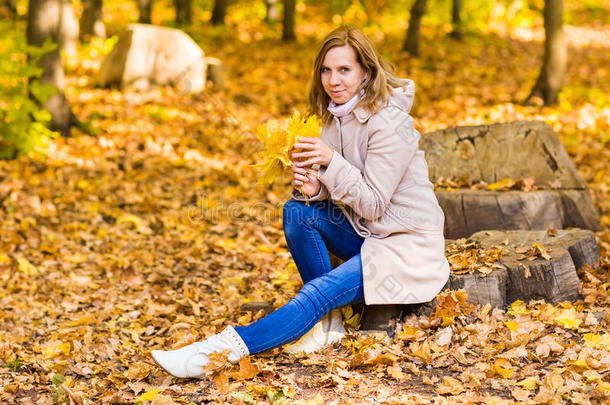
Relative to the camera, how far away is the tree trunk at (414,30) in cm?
1070

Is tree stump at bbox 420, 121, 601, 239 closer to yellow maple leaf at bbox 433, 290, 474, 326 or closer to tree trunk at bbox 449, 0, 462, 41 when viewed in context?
yellow maple leaf at bbox 433, 290, 474, 326

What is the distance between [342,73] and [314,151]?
46cm

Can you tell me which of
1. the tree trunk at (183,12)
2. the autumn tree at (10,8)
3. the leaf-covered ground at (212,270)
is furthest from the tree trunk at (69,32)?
the autumn tree at (10,8)

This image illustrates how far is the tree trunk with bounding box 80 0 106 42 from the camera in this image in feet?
38.7

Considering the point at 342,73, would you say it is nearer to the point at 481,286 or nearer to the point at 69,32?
the point at 481,286

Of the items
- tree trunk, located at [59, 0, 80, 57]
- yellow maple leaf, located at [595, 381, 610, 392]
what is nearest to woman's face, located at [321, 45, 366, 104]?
yellow maple leaf, located at [595, 381, 610, 392]

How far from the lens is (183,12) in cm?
1486

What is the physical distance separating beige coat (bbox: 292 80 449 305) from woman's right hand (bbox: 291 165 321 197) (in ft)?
0.14

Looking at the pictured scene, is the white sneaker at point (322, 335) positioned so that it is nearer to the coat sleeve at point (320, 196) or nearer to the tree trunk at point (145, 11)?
the coat sleeve at point (320, 196)

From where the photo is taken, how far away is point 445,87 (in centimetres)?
955

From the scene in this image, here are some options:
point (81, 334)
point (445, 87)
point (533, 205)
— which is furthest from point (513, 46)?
point (81, 334)

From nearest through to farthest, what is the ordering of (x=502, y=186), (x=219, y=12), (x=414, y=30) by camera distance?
(x=502, y=186), (x=414, y=30), (x=219, y=12)

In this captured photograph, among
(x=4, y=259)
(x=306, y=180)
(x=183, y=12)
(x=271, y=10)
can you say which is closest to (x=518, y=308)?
(x=306, y=180)

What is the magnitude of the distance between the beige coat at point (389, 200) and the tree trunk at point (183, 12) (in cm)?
1255
